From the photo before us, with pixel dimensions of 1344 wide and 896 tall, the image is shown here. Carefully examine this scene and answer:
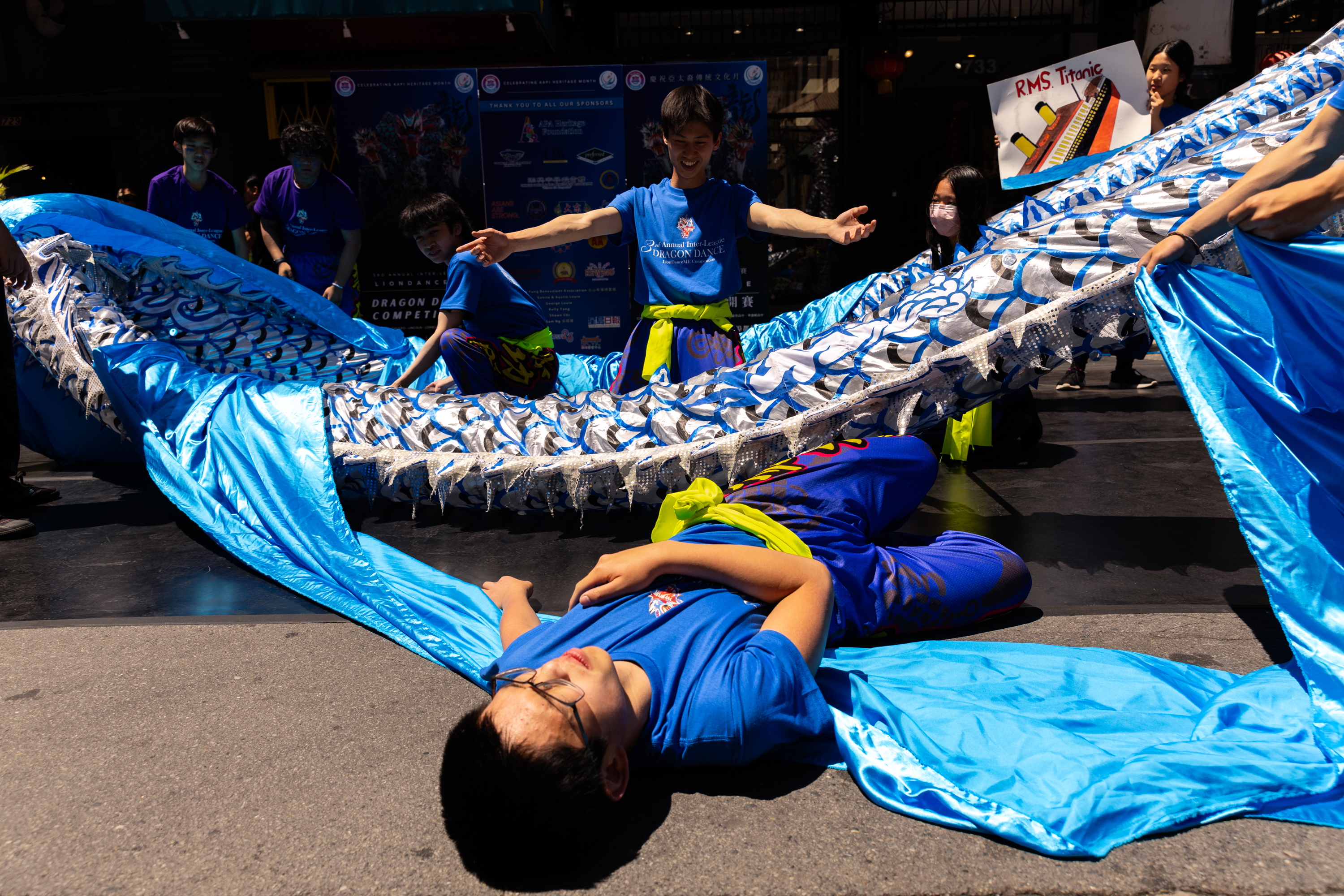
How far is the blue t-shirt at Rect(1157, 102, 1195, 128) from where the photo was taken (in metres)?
4.65

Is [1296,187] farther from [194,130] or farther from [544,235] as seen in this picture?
[194,130]

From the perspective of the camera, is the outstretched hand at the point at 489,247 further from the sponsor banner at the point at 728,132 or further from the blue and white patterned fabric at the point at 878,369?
the sponsor banner at the point at 728,132

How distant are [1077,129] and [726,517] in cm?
440

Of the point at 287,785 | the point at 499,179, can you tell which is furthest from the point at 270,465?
the point at 499,179

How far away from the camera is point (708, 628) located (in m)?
1.68

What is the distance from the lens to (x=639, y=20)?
8000 millimetres

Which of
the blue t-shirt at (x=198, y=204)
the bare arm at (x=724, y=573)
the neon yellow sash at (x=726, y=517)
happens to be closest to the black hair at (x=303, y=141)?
the blue t-shirt at (x=198, y=204)

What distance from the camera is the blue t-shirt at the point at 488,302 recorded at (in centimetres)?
391

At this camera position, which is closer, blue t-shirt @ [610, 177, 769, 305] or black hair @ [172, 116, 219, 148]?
blue t-shirt @ [610, 177, 769, 305]

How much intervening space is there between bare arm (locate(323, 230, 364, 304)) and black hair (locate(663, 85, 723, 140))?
9.68 ft

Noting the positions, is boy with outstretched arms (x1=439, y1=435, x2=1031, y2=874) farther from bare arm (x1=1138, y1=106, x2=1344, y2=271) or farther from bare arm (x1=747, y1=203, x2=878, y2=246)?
bare arm (x1=1138, y1=106, x2=1344, y2=271)

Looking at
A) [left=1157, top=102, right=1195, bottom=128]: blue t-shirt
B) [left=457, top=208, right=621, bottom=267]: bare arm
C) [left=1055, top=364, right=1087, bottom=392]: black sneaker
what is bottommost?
[left=1055, top=364, right=1087, bottom=392]: black sneaker

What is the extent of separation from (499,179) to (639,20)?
254 centimetres

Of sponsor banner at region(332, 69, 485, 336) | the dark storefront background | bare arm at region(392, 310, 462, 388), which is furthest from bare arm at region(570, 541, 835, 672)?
the dark storefront background
